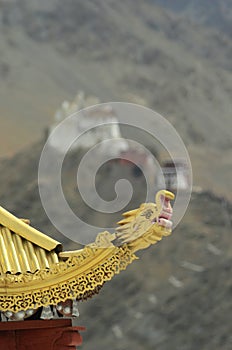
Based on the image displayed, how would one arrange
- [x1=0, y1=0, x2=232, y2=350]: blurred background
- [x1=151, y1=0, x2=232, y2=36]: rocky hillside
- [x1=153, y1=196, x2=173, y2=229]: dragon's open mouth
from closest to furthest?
[x1=153, y1=196, x2=173, y2=229]: dragon's open mouth → [x1=0, y1=0, x2=232, y2=350]: blurred background → [x1=151, y1=0, x2=232, y2=36]: rocky hillside

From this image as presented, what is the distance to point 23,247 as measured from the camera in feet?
20.3

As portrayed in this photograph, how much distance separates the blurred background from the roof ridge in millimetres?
42527

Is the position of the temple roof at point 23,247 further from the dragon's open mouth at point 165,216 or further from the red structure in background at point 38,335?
the dragon's open mouth at point 165,216

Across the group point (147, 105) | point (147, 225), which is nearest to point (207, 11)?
point (147, 105)

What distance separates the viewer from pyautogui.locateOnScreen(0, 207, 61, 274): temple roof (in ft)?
19.7

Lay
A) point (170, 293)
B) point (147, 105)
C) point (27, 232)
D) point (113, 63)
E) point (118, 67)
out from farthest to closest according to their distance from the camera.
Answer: point (113, 63)
point (118, 67)
point (147, 105)
point (170, 293)
point (27, 232)

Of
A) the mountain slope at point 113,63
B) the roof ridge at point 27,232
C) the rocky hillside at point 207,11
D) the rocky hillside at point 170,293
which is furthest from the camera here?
the rocky hillside at point 207,11

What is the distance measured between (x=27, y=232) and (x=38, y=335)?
1.90ft

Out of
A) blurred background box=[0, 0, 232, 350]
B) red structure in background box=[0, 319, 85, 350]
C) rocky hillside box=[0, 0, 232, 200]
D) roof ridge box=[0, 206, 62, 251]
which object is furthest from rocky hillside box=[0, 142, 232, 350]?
red structure in background box=[0, 319, 85, 350]

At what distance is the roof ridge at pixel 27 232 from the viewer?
618 cm

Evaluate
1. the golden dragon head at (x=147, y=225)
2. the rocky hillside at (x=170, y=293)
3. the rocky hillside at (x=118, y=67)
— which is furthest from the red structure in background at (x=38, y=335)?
the rocky hillside at (x=118, y=67)

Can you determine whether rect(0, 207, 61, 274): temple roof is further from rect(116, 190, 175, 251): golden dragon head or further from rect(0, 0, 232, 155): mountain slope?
rect(0, 0, 232, 155): mountain slope

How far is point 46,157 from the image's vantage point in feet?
20.6

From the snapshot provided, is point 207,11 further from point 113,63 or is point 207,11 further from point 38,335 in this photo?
point 38,335
